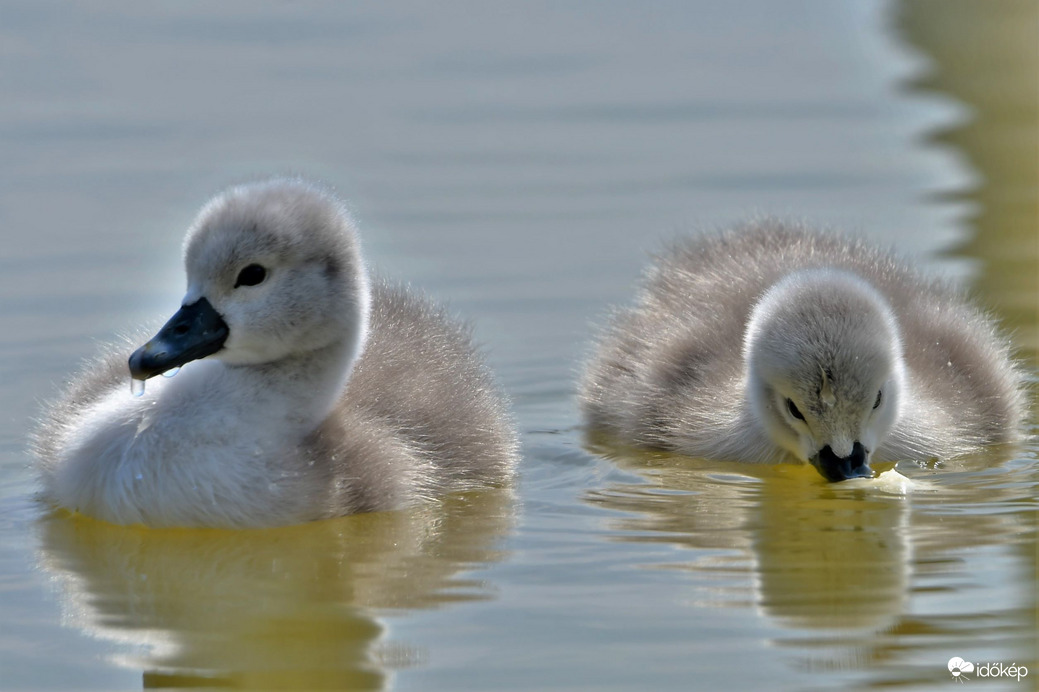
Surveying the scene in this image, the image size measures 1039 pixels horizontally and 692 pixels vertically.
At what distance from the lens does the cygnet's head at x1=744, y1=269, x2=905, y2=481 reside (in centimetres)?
694

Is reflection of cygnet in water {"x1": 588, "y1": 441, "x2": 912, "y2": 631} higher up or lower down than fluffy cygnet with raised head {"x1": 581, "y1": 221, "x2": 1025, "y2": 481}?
lower down

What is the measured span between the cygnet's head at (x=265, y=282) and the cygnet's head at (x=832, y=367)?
1.46 meters

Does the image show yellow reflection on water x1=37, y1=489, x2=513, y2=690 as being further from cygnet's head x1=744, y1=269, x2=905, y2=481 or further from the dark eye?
cygnet's head x1=744, y1=269, x2=905, y2=481

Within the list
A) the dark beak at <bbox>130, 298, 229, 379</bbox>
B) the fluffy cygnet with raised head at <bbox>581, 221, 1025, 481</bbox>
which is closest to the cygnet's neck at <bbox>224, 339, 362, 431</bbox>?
the dark beak at <bbox>130, 298, 229, 379</bbox>

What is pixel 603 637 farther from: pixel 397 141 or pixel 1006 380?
pixel 397 141

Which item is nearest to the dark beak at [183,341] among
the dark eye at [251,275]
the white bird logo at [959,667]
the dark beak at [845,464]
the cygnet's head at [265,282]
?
the cygnet's head at [265,282]

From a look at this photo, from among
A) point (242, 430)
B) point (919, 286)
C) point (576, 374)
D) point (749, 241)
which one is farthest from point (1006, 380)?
point (242, 430)

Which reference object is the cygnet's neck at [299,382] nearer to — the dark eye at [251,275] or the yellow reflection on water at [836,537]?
the dark eye at [251,275]

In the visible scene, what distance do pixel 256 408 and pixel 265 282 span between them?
0.42m

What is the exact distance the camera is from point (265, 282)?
22.1ft

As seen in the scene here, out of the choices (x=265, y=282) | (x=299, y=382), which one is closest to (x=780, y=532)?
(x=299, y=382)

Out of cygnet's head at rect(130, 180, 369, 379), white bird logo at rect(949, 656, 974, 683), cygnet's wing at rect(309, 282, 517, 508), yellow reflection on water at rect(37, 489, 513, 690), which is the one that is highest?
cygnet's head at rect(130, 180, 369, 379)

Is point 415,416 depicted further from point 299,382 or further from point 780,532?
point 780,532

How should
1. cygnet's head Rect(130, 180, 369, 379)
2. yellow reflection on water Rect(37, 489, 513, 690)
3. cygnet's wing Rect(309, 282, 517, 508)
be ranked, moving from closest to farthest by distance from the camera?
yellow reflection on water Rect(37, 489, 513, 690)
cygnet's head Rect(130, 180, 369, 379)
cygnet's wing Rect(309, 282, 517, 508)
